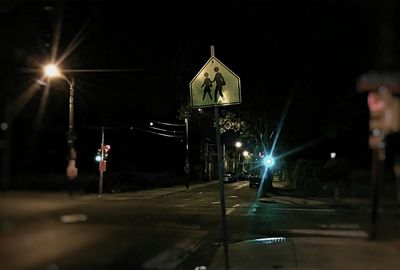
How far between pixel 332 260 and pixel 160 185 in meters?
42.1

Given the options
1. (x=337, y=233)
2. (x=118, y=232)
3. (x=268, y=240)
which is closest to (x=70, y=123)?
(x=118, y=232)

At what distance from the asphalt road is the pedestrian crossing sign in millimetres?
3141

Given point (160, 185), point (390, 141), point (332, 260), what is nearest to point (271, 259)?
point (332, 260)

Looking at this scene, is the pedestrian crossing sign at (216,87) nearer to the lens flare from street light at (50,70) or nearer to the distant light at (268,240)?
the distant light at (268,240)

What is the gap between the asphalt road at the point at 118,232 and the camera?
958cm

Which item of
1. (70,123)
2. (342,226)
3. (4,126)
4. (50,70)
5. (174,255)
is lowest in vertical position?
(174,255)

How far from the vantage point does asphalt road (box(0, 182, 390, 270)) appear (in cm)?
958

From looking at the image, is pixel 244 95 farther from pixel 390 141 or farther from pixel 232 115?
pixel 390 141

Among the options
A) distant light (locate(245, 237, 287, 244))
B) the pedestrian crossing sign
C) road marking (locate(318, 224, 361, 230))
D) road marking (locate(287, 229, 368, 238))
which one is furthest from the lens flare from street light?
the pedestrian crossing sign

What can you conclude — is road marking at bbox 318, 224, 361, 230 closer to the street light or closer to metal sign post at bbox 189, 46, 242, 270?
the street light

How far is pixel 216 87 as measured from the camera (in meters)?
8.35

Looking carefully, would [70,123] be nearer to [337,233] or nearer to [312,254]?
[337,233]

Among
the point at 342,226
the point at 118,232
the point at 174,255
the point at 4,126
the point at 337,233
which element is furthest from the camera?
the point at 342,226

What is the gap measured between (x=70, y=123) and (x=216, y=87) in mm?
11627
